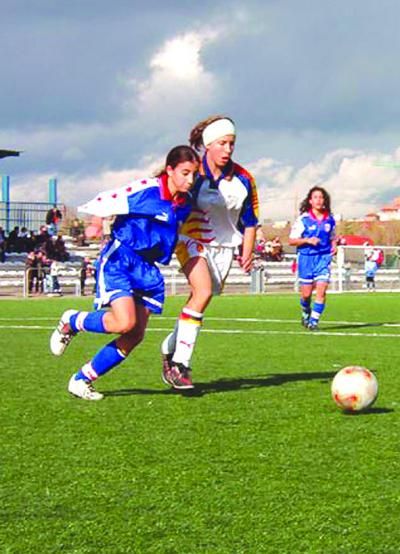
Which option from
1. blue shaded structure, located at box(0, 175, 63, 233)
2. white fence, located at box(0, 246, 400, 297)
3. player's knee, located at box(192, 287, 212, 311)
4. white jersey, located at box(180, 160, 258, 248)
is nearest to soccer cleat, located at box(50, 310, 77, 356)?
player's knee, located at box(192, 287, 212, 311)

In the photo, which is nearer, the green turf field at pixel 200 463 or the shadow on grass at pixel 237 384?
the green turf field at pixel 200 463

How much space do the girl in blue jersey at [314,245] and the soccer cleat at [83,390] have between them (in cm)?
850

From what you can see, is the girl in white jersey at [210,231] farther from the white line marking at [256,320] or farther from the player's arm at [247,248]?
the white line marking at [256,320]

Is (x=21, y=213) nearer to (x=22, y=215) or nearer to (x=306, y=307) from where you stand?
(x=22, y=215)

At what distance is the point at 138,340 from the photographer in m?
7.43

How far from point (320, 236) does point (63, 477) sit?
455 inches

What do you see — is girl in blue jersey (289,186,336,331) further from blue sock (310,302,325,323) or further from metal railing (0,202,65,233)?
metal railing (0,202,65,233)

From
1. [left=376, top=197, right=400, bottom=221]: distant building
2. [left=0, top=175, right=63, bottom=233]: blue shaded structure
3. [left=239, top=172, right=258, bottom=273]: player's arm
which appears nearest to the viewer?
[left=239, top=172, right=258, bottom=273]: player's arm

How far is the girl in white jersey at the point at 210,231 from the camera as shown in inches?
Result: 314

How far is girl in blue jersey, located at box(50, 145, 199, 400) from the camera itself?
722 centimetres

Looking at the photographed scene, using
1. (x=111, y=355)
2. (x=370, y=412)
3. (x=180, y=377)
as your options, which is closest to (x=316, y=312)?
(x=180, y=377)

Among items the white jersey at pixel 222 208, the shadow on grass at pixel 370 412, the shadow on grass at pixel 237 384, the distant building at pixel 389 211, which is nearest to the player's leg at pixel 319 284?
the shadow on grass at pixel 237 384

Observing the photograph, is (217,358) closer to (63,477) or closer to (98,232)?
(98,232)

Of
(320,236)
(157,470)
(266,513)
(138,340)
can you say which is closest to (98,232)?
(138,340)
